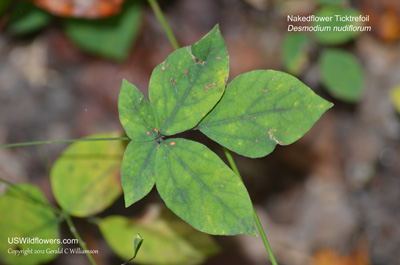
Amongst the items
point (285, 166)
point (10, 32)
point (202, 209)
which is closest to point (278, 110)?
point (202, 209)

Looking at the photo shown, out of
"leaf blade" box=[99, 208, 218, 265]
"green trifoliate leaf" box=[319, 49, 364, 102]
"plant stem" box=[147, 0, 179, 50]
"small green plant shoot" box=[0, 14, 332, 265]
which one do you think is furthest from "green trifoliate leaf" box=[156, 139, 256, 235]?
"green trifoliate leaf" box=[319, 49, 364, 102]

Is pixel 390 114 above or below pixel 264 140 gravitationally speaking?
below

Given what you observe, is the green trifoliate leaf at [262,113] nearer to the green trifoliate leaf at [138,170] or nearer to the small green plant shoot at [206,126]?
the small green plant shoot at [206,126]

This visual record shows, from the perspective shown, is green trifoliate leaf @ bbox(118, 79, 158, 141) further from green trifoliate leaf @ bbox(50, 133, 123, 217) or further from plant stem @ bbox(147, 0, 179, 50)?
green trifoliate leaf @ bbox(50, 133, 123, 217)

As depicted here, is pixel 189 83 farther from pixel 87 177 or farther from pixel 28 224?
pixel 28 224

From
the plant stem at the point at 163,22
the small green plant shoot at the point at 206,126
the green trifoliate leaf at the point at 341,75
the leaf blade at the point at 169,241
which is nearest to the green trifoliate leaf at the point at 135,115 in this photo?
the small green plant shoot at the point at 206,126

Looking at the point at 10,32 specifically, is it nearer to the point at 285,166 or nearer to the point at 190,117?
the point at 190,117

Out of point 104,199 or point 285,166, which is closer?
point 104,199

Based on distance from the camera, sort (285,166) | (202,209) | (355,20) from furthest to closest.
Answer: (285,166) < (355,20) < (202,209)
